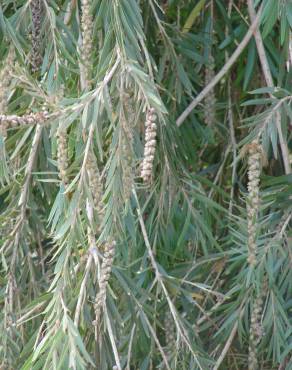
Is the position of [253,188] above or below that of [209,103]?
below

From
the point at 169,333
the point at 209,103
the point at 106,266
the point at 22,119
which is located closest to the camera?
Answer: the point at 22,119

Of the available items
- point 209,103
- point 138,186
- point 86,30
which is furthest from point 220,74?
point 86,30

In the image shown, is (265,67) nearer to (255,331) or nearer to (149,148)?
(255,331)

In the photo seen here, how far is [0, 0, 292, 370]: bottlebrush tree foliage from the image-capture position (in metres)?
1.63

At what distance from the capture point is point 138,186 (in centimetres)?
219

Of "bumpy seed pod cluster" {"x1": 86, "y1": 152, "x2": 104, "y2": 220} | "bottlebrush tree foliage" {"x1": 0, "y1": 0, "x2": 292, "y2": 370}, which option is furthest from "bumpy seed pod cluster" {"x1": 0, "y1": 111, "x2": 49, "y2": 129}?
"bumpy seed pod cluster" {"x1": 86, "y1": 152, "x2": 104, "y2": 220}

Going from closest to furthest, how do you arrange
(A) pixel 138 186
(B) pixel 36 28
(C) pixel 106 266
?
(C) pixel 106 266 → (B) pixel 36 28 → (A) pixel 138 186

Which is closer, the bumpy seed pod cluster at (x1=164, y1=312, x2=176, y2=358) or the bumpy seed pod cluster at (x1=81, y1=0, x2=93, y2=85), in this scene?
the bumpy seed pod cluster at (x1=81, y1=0, x2=93, y2=85)

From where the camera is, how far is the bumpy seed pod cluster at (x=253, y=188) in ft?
5.83

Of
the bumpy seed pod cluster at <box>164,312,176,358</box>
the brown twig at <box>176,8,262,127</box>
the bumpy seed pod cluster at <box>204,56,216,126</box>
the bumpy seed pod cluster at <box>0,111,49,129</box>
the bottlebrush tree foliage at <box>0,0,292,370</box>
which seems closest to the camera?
the bumpy seed pod cluster at <box>0,111,49,129</box>

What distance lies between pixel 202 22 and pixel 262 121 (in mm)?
677

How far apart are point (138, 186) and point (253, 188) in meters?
0.47

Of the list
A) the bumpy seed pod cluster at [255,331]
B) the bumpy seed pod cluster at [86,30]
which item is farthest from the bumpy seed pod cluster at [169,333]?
the bumpy seed pod cluster at [86,30]

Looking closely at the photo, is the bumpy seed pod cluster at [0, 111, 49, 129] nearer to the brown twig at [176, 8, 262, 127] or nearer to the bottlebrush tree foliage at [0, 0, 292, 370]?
the bottlebrush tree foliage at [0, 0, 292, 370]
